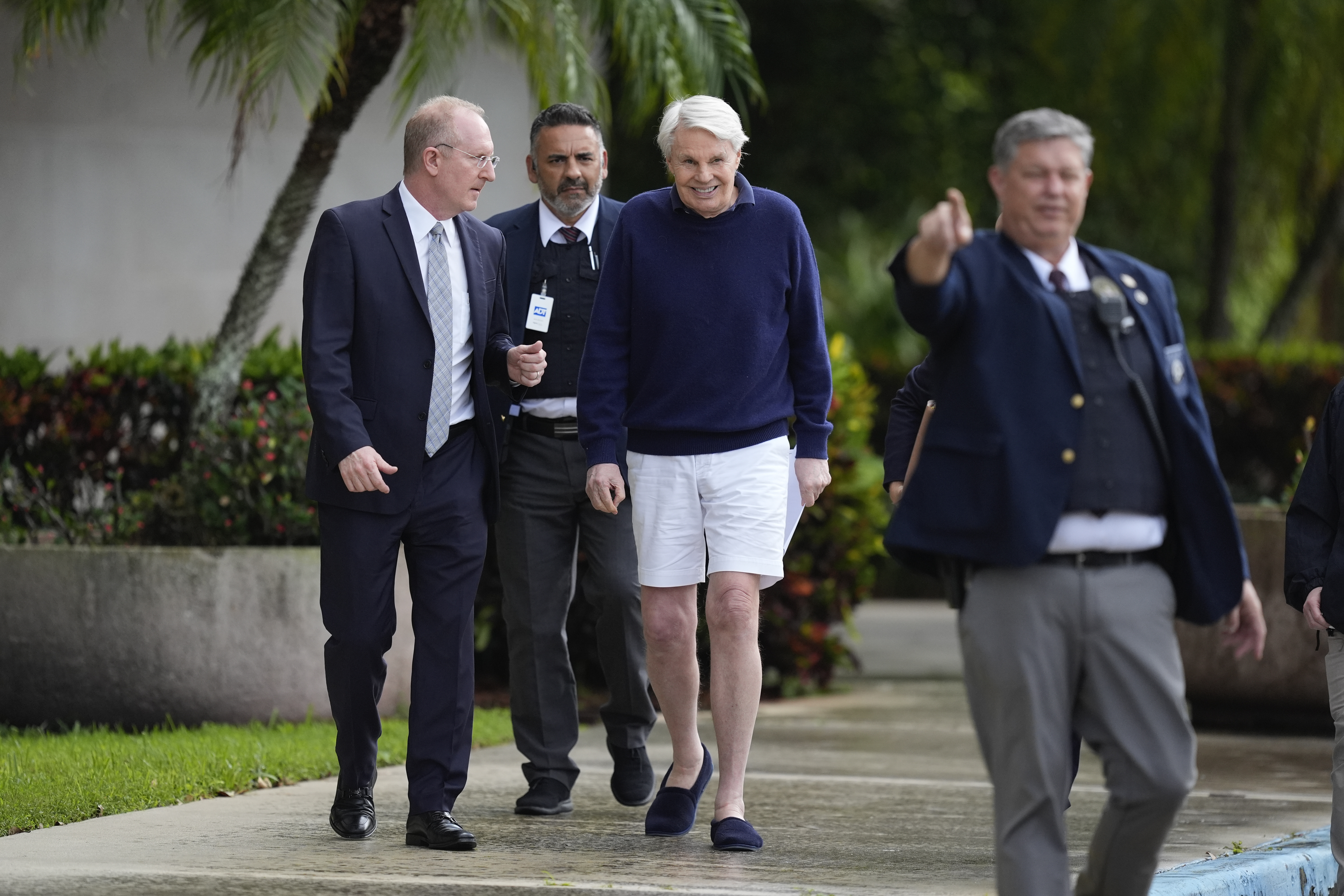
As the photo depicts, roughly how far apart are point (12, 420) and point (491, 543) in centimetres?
228

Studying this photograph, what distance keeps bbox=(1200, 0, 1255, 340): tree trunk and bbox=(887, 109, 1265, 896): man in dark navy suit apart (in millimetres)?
12748

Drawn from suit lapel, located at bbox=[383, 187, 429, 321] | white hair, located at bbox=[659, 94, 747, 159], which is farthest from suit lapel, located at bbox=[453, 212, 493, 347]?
white hair, located at bbox=[659, 94, 747, 159]

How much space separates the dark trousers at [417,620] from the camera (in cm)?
502

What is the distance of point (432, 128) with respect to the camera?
16.9 ft

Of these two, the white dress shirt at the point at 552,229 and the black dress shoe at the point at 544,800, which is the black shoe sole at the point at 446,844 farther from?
the white dress shirt at the point at 552,229

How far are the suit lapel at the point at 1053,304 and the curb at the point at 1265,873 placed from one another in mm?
1485

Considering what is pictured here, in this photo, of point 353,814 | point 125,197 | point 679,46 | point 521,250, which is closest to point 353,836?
point 353,814

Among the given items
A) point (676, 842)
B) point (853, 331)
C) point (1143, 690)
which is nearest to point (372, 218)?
point (676, 842)

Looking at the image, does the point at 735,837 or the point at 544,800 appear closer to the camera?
the point at 735,837

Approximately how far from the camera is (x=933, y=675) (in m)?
10.7

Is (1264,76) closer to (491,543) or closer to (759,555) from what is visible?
(491,543)

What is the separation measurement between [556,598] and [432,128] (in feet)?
5.35

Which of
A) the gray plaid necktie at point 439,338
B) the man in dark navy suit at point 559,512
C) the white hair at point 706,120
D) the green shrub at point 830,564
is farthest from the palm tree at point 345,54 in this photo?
the white hair at point 706,120

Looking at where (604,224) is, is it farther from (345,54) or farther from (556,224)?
(345,54)
